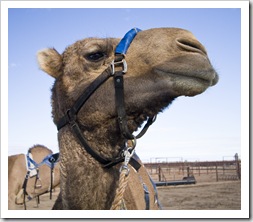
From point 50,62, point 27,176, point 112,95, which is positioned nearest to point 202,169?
point 27,176

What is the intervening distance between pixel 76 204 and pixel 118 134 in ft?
1.41

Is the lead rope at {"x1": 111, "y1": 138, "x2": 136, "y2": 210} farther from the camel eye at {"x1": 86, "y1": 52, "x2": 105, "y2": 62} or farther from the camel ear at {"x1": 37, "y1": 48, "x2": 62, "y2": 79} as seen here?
the camel ear at {"x1": 37, "y1": 48, "x2": 62, "y2": 79}

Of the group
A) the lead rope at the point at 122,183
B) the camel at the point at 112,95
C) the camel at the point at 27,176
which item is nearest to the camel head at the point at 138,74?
the camel at the point at 112,95

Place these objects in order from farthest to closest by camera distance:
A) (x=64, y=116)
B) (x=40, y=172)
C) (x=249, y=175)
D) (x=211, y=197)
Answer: (x=211, y=197)
(x=40, y=172)
(x=249, y=175)
(x=64, y=116)

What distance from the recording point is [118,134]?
181 centimetres

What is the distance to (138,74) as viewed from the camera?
1748 millimetres

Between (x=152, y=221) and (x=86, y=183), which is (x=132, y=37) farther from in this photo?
(x=152, y=221)

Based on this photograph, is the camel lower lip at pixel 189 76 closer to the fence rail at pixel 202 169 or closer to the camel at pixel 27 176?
the camel at pixel 27 176

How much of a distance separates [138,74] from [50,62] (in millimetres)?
615

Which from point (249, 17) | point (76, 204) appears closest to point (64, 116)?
point (76, 204)

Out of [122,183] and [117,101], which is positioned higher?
[117,101]

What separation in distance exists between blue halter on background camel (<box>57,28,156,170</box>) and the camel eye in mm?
114

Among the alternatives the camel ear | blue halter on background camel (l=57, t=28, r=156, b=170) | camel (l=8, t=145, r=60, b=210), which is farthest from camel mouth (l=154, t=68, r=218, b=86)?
camel (l=8, t=145, r=60, b=210)

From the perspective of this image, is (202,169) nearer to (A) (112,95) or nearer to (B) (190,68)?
(A) (112,95)
